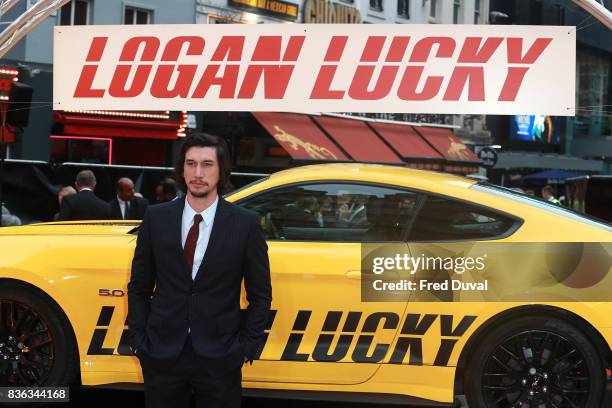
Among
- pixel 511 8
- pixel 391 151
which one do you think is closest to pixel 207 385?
pixel 391 151

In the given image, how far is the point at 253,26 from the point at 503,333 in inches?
121

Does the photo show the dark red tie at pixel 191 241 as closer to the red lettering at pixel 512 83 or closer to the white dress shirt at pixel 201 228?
the white dress shirt at pixel 201 228

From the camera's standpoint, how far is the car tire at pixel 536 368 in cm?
503

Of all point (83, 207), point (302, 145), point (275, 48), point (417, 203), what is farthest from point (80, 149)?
point (417, 203)

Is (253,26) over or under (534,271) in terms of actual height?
over

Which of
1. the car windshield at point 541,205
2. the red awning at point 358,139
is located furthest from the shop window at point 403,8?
the car windshield at point 541,205

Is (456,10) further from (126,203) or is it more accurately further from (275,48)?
(275,48)

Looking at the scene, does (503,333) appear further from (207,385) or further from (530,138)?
(530,138)

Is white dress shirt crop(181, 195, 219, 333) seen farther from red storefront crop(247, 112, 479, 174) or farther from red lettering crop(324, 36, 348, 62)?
red storefront crop(247, 112, 479, 174)

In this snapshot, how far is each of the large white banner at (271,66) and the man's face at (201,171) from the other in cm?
296

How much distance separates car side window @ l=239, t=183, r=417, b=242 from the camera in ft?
17.2

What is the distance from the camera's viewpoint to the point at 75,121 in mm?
19469

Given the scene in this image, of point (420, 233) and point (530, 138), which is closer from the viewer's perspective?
point (420, 233)

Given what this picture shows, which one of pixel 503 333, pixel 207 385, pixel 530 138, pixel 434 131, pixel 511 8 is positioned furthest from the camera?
pixel 530 138
